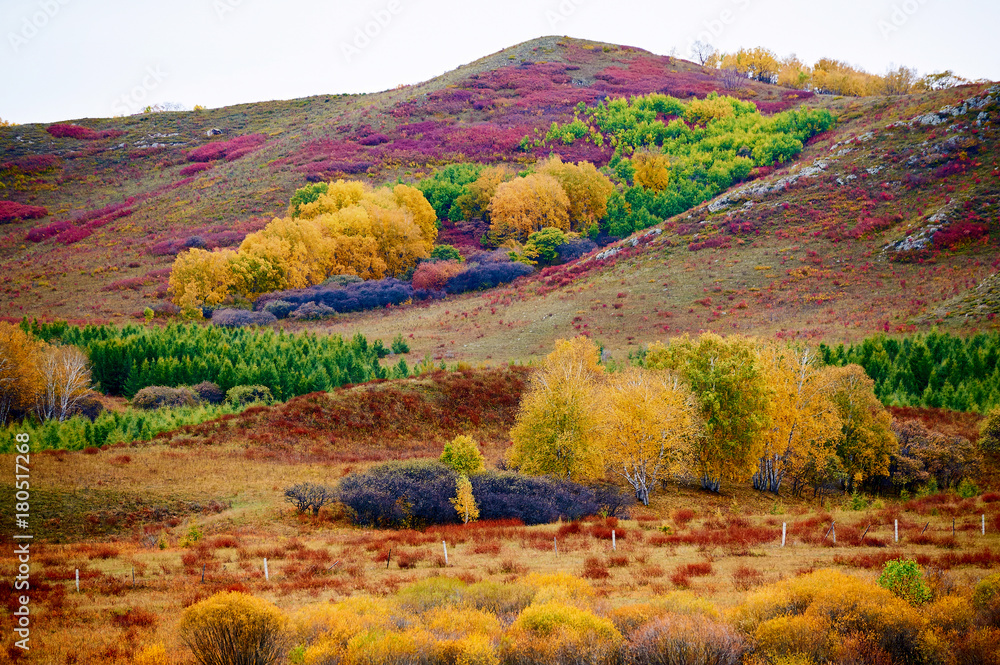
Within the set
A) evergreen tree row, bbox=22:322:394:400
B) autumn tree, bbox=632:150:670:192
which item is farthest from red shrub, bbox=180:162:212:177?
autumn tree, bbox=632:150:670:192

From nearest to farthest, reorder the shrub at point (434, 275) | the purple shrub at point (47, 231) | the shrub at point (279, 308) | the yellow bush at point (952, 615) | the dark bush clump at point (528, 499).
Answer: the yellow bush at point (952, 615) < the dark bush clump at point (528, 499) < the shrub at point (279, 308) < the shrub at point (434, 275) < the purple shrub at point (47, 231)

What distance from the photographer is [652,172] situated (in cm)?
9369

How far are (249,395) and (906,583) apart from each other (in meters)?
41.4

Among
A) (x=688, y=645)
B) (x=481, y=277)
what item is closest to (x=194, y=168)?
(x=481, y=277)

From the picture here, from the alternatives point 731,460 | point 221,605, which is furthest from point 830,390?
point 221,605

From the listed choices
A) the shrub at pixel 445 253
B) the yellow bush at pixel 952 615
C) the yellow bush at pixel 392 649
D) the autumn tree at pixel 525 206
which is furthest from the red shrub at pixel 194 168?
the yellow bush at pixel 952 615

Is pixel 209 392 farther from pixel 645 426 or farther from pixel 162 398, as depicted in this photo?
pixel 645 426

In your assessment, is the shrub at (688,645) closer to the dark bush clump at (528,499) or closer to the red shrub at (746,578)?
the red shrub at (746,578)

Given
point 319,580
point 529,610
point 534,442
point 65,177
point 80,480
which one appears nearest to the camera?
point 529,610

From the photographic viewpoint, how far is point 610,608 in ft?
45.9

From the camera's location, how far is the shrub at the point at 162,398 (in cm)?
4347

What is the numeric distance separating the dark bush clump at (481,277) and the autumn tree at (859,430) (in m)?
44.8

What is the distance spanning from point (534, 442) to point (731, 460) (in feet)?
34.1

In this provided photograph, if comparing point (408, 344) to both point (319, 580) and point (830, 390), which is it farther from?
point (319, 580)
